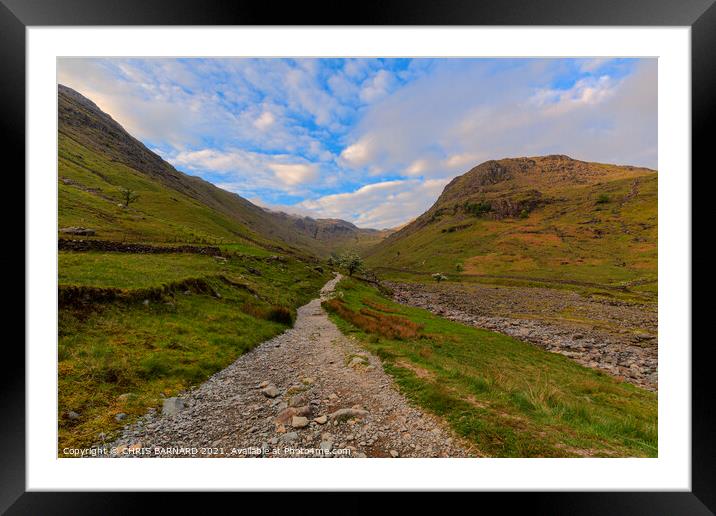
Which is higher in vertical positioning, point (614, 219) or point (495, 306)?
point (614, 219)

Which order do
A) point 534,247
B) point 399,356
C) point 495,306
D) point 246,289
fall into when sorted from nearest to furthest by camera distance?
1. point 399,356
2. point 246,289
3. point 495,306
4. point 534,247

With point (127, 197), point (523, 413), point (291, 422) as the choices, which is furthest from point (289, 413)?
point (127, 197)

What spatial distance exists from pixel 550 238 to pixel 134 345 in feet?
440

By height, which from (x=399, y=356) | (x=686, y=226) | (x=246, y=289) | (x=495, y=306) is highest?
(x=686, y=226)

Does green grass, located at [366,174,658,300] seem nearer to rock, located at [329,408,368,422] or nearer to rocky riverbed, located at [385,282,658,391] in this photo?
rocky riverbed, located at [385,282,658,391]

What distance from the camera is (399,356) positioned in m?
→ 9.18
